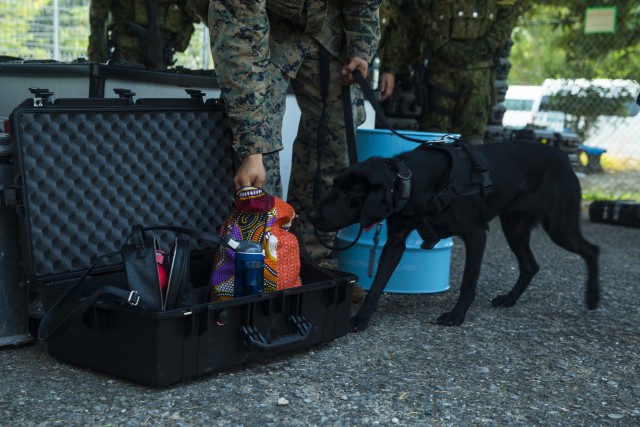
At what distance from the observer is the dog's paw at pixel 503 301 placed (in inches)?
155

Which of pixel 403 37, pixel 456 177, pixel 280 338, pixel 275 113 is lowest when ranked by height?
pixel 280 338

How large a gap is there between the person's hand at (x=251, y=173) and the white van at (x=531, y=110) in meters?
9.78

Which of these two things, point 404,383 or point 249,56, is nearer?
point 404,383

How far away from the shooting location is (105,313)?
2.51 meters

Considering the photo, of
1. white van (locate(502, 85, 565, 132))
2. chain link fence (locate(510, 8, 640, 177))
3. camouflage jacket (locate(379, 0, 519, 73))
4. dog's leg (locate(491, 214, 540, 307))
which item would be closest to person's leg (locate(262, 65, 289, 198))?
dog's leg (locate(491, 214, 540, 307))

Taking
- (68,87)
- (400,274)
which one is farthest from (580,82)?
(68,87)

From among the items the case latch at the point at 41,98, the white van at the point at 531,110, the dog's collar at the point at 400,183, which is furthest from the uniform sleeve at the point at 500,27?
the white van at the point at 531,110

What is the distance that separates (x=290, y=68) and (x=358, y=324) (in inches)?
44.5

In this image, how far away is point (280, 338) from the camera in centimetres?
280

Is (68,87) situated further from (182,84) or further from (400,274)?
(400,274)

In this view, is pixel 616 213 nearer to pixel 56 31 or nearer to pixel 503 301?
pixel 503 301

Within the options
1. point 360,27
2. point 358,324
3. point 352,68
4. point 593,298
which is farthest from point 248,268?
point 593,298

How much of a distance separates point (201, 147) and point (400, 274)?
134cm

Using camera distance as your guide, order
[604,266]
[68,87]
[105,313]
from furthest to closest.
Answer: [604,266], [68,87], [105,313]
